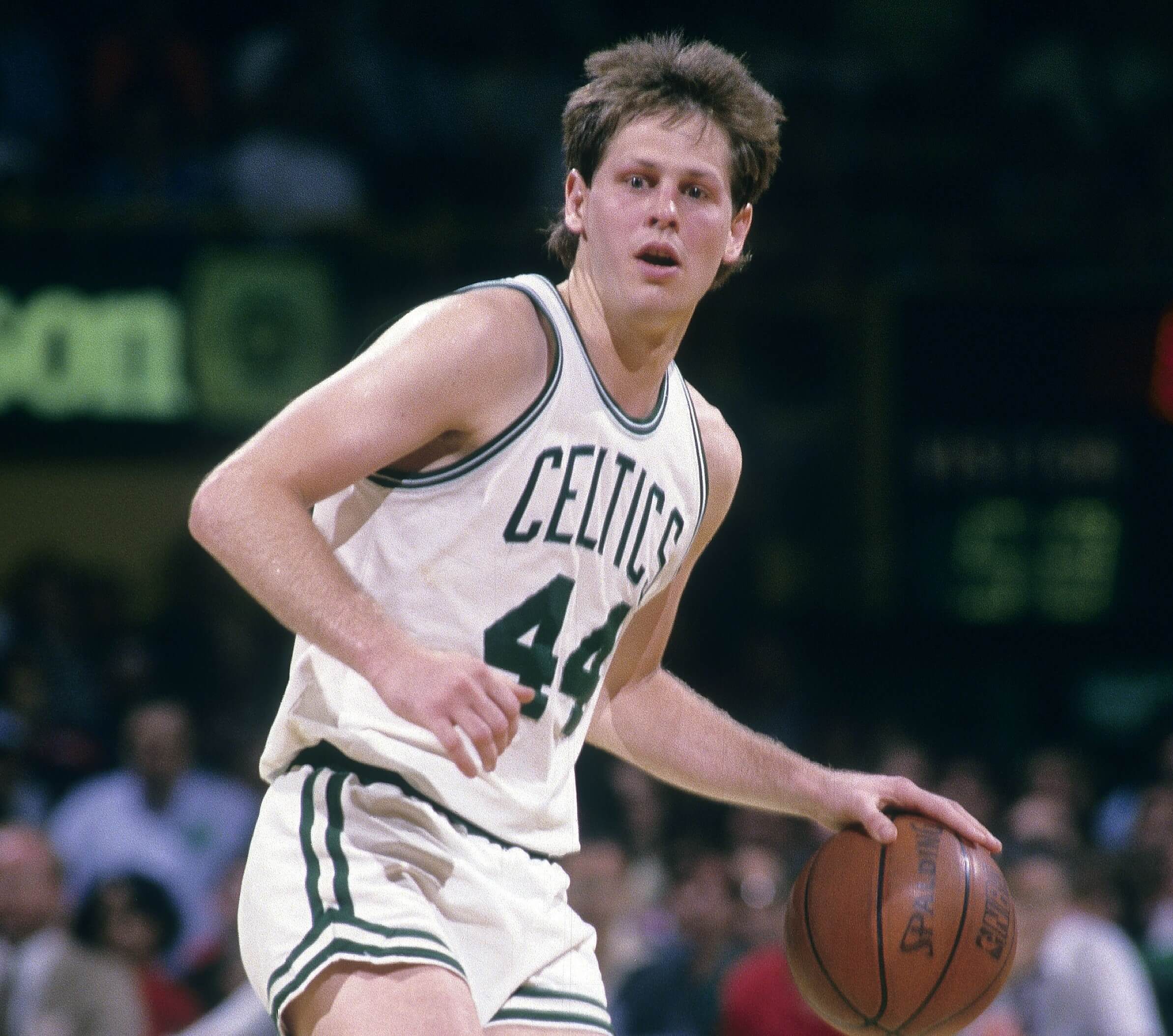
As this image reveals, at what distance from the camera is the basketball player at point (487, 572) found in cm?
240

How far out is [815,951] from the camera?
9.85 feet

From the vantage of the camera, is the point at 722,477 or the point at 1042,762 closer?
the point at 722,477

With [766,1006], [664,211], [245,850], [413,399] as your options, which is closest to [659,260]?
[664,211]

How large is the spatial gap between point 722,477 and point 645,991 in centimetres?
312

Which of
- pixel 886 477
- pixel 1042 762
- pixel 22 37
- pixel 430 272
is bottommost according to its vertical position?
pixel 1042 762

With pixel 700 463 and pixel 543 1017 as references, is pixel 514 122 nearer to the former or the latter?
pixel 700 463

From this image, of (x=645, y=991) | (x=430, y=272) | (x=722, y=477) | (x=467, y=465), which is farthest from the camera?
(x=430, y=272)

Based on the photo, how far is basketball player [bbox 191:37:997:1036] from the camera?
2.40 meters

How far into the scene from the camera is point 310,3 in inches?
327

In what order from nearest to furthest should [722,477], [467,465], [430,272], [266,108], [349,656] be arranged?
[349,656] → [467,465] → [722,477] → [430,272] → [266,108]

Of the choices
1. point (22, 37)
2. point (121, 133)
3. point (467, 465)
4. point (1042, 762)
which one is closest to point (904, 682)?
point (1042, 762)

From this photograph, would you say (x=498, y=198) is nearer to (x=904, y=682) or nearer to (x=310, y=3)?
(x=310, y=3)

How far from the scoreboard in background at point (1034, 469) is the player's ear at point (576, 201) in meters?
4.82

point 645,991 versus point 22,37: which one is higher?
point 22,37
